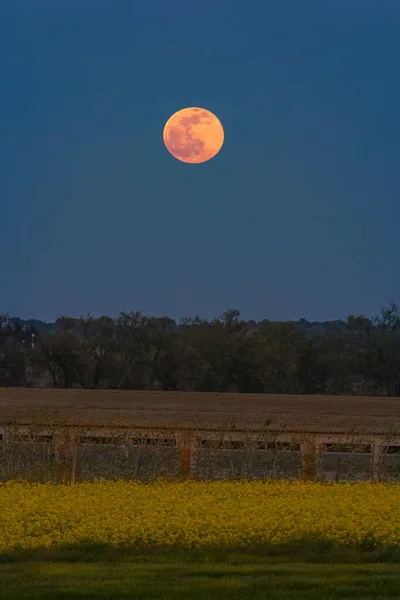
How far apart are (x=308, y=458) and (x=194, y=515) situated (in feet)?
22.6

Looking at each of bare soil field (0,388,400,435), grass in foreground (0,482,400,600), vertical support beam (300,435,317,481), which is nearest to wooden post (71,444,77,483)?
bare soil field (0,388,400,435)

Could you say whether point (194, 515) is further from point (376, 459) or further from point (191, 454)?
point (376, 459)

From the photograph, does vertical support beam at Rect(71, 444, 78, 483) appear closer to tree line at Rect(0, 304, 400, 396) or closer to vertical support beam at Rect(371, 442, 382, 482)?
vertical support beam at Rect(371, 442, 382, 482)

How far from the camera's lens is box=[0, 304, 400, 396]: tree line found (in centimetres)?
3378

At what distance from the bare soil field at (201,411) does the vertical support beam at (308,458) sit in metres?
0.30

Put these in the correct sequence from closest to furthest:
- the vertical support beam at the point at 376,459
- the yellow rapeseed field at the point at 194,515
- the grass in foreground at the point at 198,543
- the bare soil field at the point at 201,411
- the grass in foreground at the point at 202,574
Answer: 1. the grass in foreground at the point at 202,574
2. the grass in foreground at the point at 198,543
3. the yellow rapeseed field at the point at 194,515
4. the vertical support beam at the point at 376,459
5. the bare soil field at the point at 201,411

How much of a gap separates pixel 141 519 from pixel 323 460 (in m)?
8.22

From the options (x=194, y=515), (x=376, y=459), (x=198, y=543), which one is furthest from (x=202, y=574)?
(x=376, y=459)

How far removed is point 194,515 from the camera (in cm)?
1312

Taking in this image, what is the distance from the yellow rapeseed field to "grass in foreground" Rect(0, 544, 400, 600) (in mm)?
499

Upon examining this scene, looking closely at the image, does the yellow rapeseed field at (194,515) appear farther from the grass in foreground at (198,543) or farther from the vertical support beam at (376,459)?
the vertical support beam at (376,459)

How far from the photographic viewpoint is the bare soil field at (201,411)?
19750 millimetres

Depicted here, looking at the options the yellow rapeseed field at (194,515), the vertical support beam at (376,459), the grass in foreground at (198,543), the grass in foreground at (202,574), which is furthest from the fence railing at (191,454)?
the grass in foreground at (202,574)

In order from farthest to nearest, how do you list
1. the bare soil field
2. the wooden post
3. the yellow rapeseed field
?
the bare soil field, the wooden post, the yellow rapeseed field
